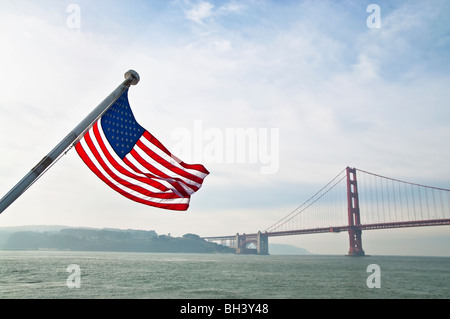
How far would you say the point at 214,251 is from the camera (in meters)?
187

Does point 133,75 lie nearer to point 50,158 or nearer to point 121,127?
point 121,127

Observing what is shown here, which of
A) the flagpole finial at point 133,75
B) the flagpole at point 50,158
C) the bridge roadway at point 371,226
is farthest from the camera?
the bridge roadway at point 371,226

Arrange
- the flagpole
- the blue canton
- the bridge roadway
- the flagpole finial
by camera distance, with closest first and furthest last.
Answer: the flagpole
the flagpole finial
the blue canton
the bridge roadway

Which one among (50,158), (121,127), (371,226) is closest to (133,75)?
(121,127)

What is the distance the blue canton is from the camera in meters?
5.55

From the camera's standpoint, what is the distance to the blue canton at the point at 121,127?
5.55 metres

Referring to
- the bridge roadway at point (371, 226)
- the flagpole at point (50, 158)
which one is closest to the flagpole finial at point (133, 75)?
the flagpole at point (50, 158)

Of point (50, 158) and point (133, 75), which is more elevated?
point (133, 75)

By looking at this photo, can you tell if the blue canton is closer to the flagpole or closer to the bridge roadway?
the flagpole


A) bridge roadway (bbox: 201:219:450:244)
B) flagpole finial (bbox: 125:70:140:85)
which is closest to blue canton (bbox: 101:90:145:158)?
flagpole finial (bbox: 125:70:140:85)

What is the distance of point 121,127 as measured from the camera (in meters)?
5.74

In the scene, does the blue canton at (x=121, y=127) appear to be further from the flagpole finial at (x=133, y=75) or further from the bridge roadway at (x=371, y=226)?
the bridge roadway at (x=371, y=226)

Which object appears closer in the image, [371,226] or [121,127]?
[121,127]
